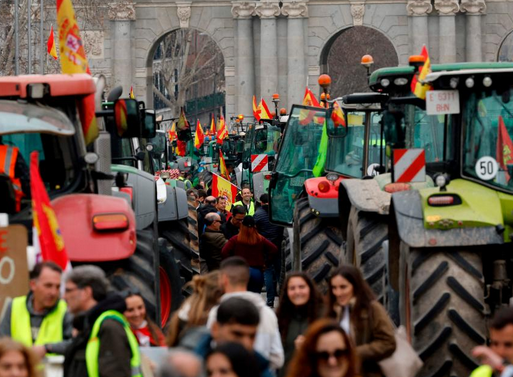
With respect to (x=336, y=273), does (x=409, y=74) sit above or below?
above

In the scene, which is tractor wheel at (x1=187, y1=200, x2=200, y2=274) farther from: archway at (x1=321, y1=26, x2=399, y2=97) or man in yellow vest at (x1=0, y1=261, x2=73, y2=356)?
archway at (x1=321, y1=26, x2=399, y2=97)

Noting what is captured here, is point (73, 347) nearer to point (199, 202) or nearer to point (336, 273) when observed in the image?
point (336, 273)

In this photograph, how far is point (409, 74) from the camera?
17094 millimetres

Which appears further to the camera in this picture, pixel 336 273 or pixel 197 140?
pixel 197 140

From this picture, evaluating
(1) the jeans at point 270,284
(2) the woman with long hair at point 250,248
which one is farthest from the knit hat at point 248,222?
(1) the jeans at point 270,284

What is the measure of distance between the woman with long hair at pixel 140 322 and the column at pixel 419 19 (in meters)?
46.7

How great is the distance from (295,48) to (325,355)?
4947cm

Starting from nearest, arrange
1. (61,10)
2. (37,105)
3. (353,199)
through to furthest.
→ (37,105), (353,199), (61,10)

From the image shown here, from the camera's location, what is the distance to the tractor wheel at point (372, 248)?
48.5ft

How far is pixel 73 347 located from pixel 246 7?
48.6 meters

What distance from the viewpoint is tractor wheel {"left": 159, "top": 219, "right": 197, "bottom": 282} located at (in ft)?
63.8

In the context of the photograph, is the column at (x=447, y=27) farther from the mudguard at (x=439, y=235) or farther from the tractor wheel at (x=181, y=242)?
the mudguard at (x=439, y=235)

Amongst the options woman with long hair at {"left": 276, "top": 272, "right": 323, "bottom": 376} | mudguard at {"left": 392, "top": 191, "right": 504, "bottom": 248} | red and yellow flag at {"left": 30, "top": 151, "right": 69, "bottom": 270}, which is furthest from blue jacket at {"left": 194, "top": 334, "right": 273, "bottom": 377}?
mudguard at {"left": 392, "top": 191, "right": 504, "bottom": 248}

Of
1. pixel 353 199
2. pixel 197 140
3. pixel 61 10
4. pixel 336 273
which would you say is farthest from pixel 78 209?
pixel 197 140
